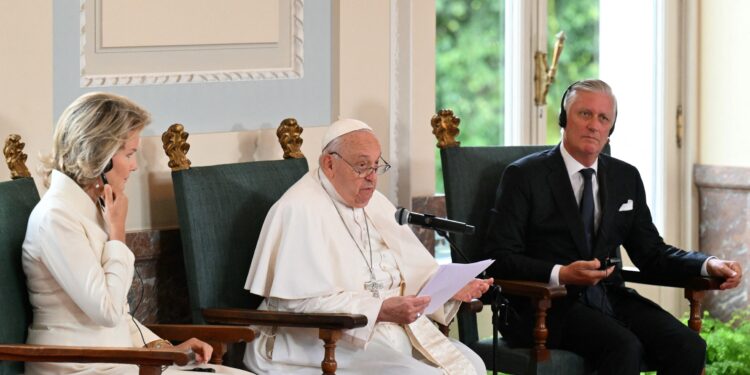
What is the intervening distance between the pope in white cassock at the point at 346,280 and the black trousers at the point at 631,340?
46cm

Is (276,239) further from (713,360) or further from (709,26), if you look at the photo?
(709,26)

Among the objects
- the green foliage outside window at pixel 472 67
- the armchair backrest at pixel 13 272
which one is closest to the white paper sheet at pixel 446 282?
the armchair backrest at pixel 13 272

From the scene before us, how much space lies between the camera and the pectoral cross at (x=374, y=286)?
4211 mm

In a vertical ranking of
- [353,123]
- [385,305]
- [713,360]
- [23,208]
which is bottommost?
[713,360]

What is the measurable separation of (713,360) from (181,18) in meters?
3.19

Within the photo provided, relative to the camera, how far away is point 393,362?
158 inches

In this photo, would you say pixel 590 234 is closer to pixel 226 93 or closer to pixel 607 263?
pixel 607 263

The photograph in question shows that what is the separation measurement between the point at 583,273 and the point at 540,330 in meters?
0.30

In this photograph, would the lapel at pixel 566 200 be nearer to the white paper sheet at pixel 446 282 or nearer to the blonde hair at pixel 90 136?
the white paper sheet at pixel 446 282

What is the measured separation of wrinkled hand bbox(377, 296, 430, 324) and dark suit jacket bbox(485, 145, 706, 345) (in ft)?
2.15

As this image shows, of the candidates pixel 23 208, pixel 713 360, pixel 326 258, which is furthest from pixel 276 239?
pixel 713 360

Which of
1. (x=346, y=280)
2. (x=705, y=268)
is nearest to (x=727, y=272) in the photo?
(x=705, y=268)

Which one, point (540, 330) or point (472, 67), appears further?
point (472, 67)

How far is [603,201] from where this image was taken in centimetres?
486
